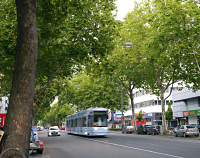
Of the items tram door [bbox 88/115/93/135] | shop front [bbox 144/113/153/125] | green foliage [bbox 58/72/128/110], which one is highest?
green foliage [bbox 58/72/128/110]

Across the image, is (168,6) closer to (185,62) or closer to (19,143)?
(185,62)

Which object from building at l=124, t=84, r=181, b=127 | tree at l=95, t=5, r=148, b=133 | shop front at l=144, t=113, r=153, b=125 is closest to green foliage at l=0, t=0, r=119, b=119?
tree at l=95, t=5, r=148, b=133

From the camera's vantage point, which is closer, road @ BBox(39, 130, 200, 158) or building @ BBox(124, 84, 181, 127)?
road @ BBox(39, 130, 200, 158)

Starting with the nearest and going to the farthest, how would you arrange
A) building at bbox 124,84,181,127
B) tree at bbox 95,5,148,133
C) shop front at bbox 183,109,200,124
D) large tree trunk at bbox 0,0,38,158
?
large tree trunk at bbox 0,0,38,158, tree at bbox 95,5,148,133, shop front at bbox 183,109,200,124, building at bbox 124,84,181,127

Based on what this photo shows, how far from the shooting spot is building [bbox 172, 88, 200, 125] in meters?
48.9

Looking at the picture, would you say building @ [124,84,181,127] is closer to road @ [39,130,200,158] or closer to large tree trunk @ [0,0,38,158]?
road @ [39,130,200,158]

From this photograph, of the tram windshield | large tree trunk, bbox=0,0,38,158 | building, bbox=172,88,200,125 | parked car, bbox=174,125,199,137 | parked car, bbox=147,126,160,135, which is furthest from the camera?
building, bbox=172,88,200,125

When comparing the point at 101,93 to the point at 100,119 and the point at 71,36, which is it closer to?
the point at 100,119

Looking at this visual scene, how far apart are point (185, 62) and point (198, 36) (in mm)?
6289

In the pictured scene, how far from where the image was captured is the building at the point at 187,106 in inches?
1926

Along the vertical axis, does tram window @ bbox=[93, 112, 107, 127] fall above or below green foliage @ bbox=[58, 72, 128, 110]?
below

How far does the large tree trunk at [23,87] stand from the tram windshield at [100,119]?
2457 centimetres

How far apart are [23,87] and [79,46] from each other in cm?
1544

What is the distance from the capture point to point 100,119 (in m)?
30.6
